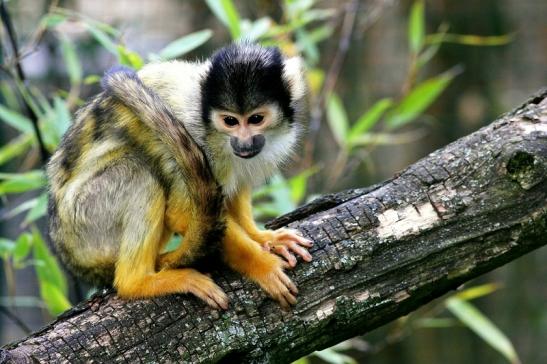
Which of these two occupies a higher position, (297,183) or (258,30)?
(258,30)

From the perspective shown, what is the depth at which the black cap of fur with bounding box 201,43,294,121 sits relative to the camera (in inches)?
132

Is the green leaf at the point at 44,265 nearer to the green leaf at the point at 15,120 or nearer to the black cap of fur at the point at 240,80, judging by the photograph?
the green leaf at the point at 15,120

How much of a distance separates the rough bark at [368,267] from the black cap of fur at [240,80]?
61 cm

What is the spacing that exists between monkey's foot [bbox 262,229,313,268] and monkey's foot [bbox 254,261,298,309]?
0.33ft

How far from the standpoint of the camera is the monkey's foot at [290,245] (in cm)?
316

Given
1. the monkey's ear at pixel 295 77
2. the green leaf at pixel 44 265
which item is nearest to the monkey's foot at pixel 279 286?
the monkey's ear at pixel 295 77

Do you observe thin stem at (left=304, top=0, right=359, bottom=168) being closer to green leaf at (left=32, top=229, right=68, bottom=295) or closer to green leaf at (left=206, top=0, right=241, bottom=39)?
green leaf at (left=206, top=0, right=241, bottom=39)

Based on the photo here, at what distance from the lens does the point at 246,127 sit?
3422mm

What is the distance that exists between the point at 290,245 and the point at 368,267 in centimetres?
36

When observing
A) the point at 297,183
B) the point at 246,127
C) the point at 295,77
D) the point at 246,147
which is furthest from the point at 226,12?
the point at 246,147

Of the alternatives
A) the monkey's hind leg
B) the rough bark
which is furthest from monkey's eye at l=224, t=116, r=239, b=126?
the rough bark

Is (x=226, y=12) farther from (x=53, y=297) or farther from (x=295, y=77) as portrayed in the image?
(x=53, y=297)

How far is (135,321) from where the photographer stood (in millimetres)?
2951

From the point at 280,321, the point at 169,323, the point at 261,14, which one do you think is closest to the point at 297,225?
the point at 280,321
